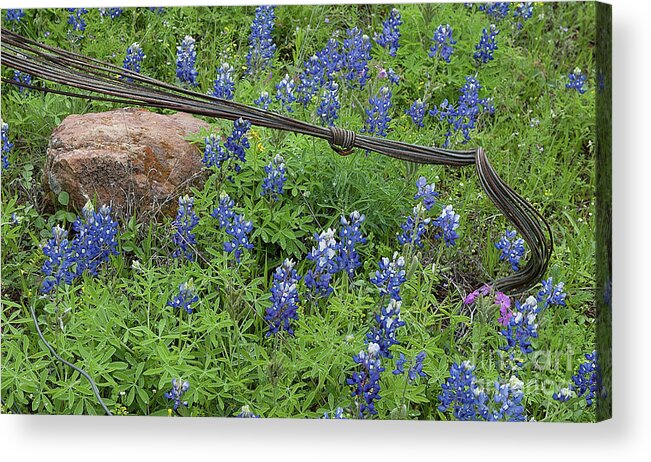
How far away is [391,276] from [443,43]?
61cm

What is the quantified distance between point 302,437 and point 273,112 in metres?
0.84

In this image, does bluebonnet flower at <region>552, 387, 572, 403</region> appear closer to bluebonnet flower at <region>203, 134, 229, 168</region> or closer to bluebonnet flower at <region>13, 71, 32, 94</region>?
bluebonnet flower at <region>203, 134, 229, 168</region>

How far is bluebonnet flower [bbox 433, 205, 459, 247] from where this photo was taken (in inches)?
111

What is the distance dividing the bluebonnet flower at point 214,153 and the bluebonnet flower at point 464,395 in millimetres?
798

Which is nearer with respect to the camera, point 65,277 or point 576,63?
point 576,63

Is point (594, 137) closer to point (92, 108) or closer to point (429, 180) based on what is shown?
point (429, 180)

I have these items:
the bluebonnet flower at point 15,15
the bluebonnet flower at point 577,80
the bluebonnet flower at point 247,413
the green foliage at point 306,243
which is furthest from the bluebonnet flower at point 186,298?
the bluebonnet flower at point 577,80

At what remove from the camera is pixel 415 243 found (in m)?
2.82

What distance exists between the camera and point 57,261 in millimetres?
2945

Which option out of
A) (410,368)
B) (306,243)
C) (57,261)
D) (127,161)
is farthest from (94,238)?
(410,368)

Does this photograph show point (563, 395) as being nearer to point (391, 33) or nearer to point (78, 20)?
point (391, 33)

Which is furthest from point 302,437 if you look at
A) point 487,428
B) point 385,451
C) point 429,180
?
point 429,180

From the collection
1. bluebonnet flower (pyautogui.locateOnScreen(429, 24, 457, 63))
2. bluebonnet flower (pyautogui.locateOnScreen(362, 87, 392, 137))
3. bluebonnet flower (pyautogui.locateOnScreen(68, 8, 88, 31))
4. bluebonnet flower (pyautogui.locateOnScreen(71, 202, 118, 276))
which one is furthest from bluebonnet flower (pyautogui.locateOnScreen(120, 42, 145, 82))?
bluebonnet flower (pyautogui.locateOnScreen(429, 24, 457, 63))

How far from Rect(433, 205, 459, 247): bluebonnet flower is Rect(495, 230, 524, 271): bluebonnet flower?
11cm
